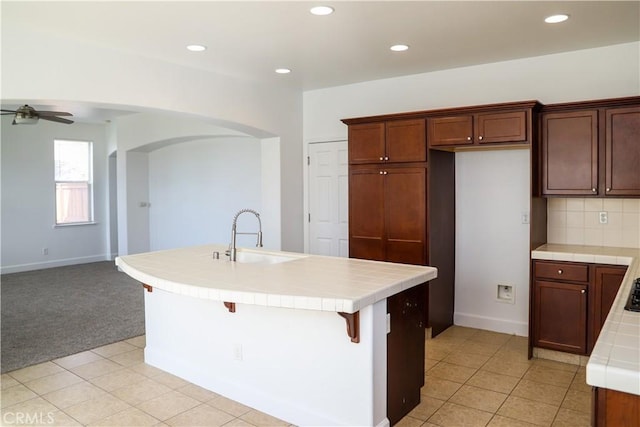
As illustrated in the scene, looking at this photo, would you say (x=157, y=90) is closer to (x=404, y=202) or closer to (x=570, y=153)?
(x=404, y=202)

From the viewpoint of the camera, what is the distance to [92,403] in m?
3.19

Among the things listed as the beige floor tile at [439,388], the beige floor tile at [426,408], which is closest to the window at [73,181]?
the beige floor tile at [439,388]

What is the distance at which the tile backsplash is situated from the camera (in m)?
3.98

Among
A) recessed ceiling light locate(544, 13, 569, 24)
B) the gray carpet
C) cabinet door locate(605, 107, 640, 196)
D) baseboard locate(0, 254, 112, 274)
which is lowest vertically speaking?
the gray carpet

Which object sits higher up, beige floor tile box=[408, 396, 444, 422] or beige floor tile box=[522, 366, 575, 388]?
beige floor tile box=[522, 366, 575, 388]

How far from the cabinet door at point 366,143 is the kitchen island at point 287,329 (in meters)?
1.61

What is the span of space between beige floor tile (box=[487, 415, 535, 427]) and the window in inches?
325

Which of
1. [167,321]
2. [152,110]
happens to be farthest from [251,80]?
[167,321]

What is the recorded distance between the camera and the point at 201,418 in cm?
296

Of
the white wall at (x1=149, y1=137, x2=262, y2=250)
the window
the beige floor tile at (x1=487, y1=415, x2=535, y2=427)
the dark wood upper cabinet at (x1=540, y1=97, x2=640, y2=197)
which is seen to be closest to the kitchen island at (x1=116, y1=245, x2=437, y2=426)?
the beige floor tile at (x1=487, y1=415, x2=535, y2=427)

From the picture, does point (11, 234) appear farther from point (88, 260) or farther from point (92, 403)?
point (92, 403)

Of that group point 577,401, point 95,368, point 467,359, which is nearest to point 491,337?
point 467,359

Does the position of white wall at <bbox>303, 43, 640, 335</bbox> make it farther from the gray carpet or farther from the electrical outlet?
the gray carpet

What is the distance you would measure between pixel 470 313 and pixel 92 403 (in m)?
3.54
